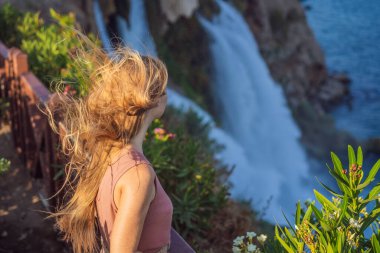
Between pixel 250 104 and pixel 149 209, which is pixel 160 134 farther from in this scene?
pixel 250 104

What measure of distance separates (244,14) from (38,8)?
1076cm

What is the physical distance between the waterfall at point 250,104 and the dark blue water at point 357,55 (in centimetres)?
411

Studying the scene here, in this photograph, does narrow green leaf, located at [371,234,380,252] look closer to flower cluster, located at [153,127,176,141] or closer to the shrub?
the shrub

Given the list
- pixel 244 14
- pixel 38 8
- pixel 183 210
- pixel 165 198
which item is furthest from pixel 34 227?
pixel 244 14

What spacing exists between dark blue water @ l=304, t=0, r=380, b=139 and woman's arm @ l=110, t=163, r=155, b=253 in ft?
62.0

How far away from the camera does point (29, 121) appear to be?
4.88 metres

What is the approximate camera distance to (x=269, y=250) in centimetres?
273

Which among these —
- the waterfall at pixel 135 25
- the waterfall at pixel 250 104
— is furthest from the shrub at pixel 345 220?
the waterfall at pixel 250 104

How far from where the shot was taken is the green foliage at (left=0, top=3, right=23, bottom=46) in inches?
265

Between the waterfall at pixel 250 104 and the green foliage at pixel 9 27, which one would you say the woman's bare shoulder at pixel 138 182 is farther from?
the waterfall at pixel 250 104

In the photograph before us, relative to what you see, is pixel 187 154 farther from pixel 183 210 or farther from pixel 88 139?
pixel 88 139

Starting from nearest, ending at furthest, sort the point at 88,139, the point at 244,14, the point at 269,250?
the point at 88,139, the point at 269,250, the point at 244,14

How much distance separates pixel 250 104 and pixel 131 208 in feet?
48.7

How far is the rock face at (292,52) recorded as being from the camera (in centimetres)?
2016
